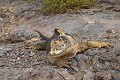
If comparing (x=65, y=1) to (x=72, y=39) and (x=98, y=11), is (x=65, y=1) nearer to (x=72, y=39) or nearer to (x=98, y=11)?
(x=98, y=11)

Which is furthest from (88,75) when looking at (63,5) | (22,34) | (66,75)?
(63,5)

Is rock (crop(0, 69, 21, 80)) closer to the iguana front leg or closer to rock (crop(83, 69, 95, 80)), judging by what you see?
rock (crop(83, 69, 95, 80))

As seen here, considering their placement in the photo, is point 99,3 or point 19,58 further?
point 99,3

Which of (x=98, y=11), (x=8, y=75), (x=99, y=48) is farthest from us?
(x=98, y=11)

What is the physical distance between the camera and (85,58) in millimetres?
6574

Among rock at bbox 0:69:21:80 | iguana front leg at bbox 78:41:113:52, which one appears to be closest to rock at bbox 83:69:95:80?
iguana front leg at bbox 78:41:113:52

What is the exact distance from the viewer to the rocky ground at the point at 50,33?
630 centimetres

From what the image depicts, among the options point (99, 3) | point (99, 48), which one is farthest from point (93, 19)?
point (99, 48)

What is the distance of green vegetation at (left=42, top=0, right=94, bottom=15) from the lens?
8.93m

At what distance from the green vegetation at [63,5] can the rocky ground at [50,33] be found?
0.57 ft

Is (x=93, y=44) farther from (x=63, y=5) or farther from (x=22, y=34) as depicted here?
(x=63, y=5)

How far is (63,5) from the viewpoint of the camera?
8914 mm

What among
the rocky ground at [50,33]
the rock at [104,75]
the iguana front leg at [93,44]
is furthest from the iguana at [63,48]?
the rock at [104,75]

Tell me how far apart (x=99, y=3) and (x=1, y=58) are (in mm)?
3600
